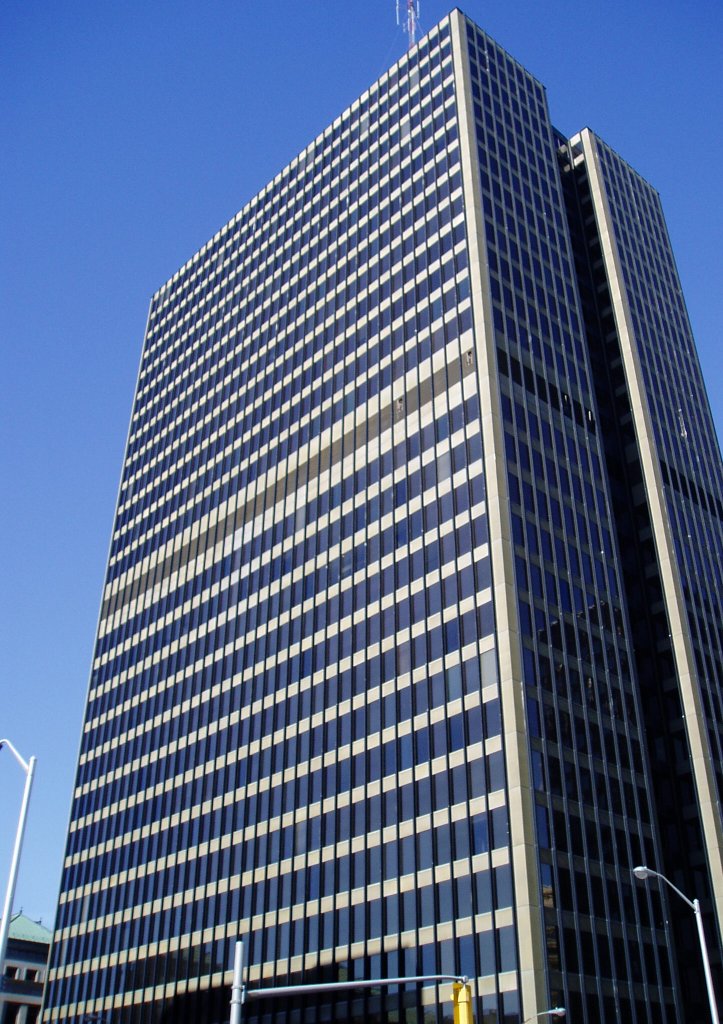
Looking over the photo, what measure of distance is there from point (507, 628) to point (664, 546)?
83.2ft

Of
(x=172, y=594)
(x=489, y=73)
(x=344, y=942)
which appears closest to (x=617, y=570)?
(x=344, y=942)

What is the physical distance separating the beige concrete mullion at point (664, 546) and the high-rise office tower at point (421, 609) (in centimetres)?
28

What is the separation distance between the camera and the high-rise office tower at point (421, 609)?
197ft

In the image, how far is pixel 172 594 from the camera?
100 m

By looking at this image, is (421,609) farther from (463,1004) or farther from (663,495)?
(463,1004)

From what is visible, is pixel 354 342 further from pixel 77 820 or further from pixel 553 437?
pixel 77 820

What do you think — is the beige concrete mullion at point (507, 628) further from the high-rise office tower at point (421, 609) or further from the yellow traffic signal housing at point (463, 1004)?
the yellow traffic signal housing at point (463, 1004)

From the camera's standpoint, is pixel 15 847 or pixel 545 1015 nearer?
pixel 15 847

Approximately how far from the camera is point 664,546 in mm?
82000

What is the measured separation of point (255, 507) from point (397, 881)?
135 feet

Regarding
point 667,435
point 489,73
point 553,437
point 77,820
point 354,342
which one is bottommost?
point 77,820

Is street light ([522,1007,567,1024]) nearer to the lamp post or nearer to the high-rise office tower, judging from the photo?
the high-rise office tower

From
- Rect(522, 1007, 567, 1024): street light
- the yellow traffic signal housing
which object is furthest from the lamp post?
Rect(522, 1007, 567, 1024): street light

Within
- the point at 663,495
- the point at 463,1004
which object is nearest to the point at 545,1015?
the point at 463,1004
